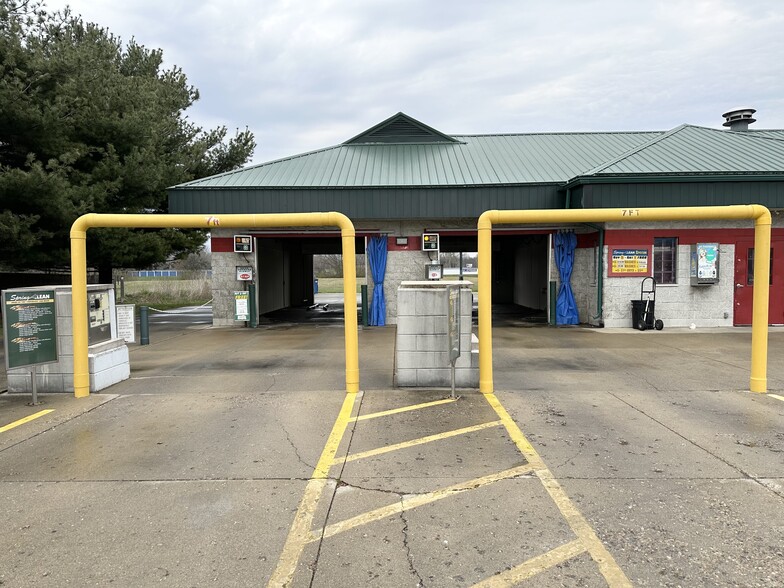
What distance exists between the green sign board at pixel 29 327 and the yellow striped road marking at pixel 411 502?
565 cm

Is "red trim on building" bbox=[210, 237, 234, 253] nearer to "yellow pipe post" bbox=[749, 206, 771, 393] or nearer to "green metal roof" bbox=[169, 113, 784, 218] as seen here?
"green metal roof" bbox=[169, 113, 784, 218]

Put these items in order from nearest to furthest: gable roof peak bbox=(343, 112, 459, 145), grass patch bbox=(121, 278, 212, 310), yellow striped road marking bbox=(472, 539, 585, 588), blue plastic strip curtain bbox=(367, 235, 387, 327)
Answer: yellow striped road marking bbox=(472, 539, 585, 588) → blue plastic strip curtain bbox=(367, 235, 387, 327) → gable roof peak bbox=(343, 112, 459, 145) → grass patch bbox=(121, 278, 212, 310)

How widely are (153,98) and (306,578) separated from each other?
69.3 feet

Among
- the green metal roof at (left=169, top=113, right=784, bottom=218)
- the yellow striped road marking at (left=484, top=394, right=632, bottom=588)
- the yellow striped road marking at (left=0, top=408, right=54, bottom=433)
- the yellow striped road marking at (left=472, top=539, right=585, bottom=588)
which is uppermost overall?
the green metal roof at (left=169, top=113, right=784, bottom=218)

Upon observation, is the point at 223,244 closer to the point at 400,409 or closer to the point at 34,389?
the point at 34,389

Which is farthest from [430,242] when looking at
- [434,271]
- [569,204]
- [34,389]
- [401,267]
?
[34,389]

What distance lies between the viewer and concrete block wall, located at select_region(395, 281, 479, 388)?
24.0 ft

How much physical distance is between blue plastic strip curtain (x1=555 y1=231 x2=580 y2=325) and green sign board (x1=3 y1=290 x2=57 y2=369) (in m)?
13.2

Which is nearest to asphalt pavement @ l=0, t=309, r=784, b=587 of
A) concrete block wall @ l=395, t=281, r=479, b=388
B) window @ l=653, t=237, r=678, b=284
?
concrete block wall @ l=395, t=281, r=479, b=388

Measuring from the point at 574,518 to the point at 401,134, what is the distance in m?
18.2

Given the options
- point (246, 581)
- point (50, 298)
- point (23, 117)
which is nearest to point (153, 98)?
point (23, 117)

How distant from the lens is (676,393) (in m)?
7.31

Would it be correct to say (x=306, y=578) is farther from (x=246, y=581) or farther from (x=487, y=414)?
(x=487, y=414)

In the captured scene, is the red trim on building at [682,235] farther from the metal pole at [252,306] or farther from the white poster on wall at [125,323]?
the white poster on wall at [125,323]
